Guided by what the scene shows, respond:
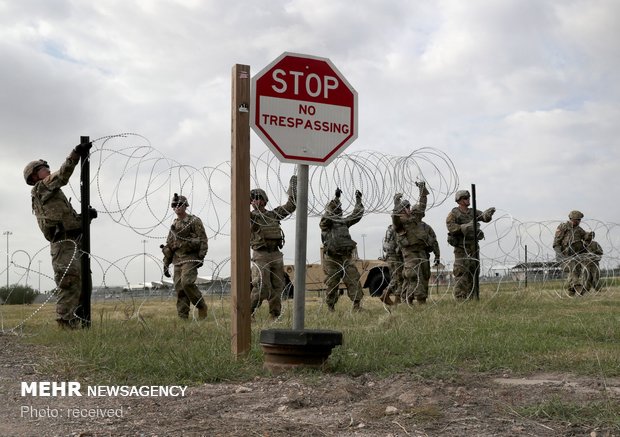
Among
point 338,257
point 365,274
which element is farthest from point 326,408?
point 365,274

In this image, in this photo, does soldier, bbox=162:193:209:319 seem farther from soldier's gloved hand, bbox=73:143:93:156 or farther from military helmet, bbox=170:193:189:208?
soldier's gloved hand, bbox=73:143:93:156

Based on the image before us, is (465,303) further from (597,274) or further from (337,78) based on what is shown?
(337,78)

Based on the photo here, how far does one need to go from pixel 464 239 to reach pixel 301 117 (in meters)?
7.09

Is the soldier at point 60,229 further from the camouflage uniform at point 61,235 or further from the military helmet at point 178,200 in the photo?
the military helmet at point 178,200

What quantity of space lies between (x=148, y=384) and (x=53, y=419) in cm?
77

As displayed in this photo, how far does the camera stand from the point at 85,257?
24.8 feet

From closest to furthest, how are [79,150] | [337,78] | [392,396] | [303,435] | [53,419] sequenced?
[303,435], [53,419], [392,396], [337,78], [79,150]

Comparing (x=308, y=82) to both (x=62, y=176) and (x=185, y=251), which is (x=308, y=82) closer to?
(x=62, y=176)

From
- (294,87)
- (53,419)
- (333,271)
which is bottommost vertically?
(53,419)

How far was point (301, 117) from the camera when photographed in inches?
193

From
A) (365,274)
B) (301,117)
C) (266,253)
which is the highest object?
(301,117)

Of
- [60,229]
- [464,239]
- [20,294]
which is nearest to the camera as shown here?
[60,229]

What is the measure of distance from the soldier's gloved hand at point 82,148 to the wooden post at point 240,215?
9.05ft

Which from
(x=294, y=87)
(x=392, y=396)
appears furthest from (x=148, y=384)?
(x=294, y=87)
